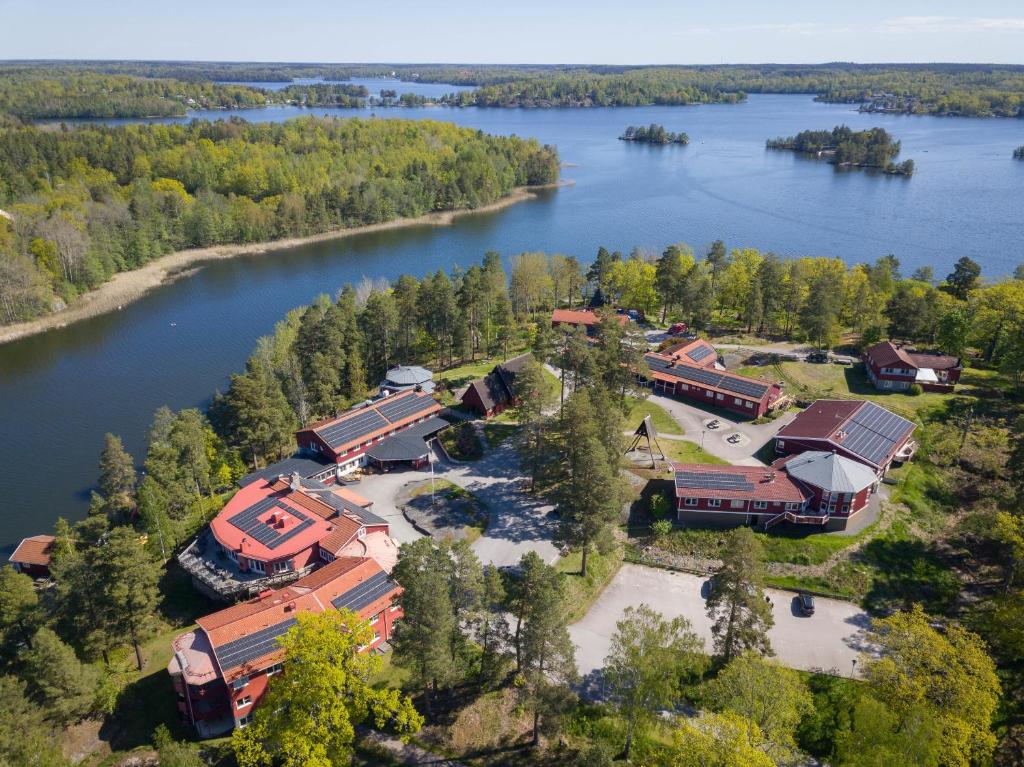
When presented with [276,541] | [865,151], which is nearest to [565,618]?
[276,541]

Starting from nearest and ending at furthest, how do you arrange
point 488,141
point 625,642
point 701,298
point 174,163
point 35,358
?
point 625,642, point 701,298, point 35,358, point 174,163, point 488,141

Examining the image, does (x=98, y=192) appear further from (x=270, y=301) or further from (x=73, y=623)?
(x=73, y=623)

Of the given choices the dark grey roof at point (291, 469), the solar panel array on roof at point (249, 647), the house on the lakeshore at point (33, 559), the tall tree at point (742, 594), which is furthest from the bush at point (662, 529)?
the house on the lakeshore at point (33, 559)

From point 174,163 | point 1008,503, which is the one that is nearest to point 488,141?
point 174,163

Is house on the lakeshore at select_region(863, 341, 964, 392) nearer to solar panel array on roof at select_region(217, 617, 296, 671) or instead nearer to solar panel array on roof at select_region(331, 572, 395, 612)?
solar panel array on roof at select_region(331, 572, 395, 612)

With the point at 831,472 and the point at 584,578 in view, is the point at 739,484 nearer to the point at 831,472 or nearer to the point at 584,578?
the point at 831,472

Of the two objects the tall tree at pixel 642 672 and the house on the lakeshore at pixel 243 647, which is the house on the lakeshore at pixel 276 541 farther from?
the tall tree at pixel 642 672
